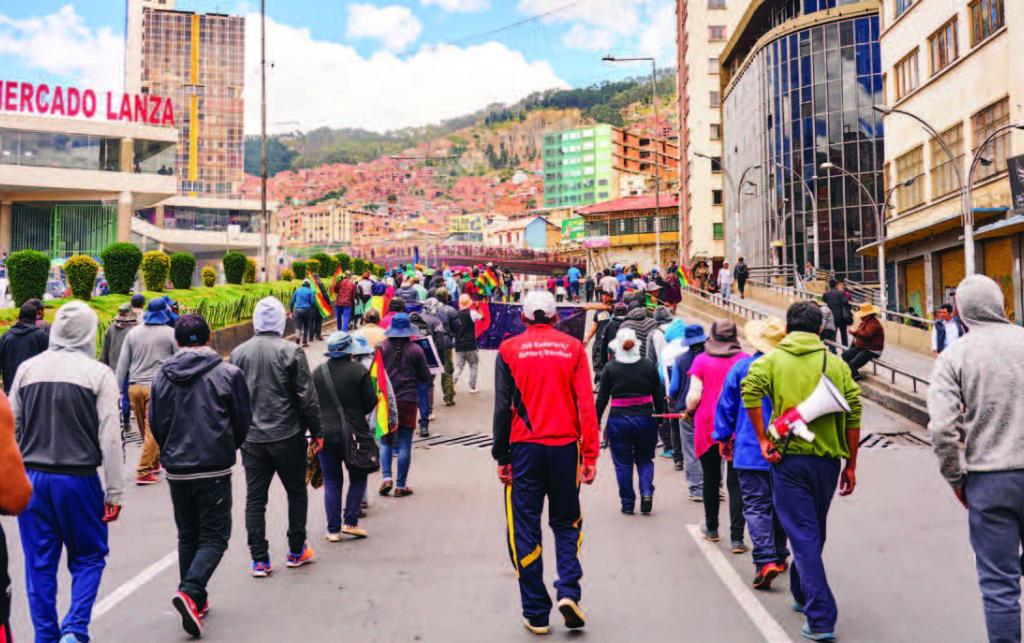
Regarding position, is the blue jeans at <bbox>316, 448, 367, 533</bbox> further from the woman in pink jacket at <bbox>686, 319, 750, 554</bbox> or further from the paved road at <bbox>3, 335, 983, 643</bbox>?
the woman in pink jacket at <bbox>686, 319, 750, 554</bbox>

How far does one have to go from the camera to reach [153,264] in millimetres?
21703

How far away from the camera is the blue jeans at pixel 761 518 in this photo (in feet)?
20.5

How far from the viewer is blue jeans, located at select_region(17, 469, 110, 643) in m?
4.91

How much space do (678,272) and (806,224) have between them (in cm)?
2515

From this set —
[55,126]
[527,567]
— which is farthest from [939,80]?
[55,126]

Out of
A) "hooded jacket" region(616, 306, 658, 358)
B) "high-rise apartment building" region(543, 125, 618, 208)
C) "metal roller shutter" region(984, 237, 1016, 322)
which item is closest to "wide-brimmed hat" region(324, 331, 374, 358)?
"hooded jacket" region(616, 306, 658, 358)

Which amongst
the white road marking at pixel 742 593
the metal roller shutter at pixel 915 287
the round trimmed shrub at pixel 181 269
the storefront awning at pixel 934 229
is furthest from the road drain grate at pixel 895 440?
the metal roller shutter at pixel 915 287

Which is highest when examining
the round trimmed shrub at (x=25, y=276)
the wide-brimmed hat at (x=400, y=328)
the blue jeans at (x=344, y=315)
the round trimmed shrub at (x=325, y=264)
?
the round trimmed shrub at (x=325, y=264)

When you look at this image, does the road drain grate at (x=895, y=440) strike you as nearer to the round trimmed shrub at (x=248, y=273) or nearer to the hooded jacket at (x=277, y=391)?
the hooded jacket at (x=277, y=391)

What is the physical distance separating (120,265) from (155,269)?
1130 millimetres

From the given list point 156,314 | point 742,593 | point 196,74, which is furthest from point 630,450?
point 196,74

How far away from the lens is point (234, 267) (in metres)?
26.7

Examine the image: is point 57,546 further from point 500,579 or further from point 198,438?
point 500,579

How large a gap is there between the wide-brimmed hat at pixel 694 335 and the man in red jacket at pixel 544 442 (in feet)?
12.2
